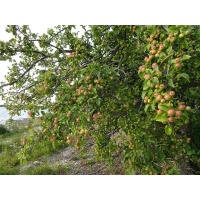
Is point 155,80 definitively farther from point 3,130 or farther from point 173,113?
point 3,130

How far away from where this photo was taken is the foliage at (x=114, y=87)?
3.82ft

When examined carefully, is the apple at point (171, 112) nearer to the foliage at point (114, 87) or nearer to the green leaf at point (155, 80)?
the foliage at point (114, 87)

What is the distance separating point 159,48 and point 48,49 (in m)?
1.78

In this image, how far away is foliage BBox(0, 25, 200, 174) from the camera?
1.16 metres

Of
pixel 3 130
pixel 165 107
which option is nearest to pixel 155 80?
pixel 165 107

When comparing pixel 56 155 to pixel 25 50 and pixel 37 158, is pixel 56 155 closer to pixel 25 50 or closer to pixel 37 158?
pixel 37 158

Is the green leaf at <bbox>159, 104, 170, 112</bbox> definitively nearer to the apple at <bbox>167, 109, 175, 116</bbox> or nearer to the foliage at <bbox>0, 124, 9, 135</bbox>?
the apple at <bbox>167, 109, 175, 116</bbox>

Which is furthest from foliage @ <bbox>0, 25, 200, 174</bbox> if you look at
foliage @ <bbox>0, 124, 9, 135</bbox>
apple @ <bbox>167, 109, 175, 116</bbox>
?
foliage @ <bbox>0, 124, 9, 135</bbox>

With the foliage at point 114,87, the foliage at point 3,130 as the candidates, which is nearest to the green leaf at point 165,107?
the foliage at point 114,87

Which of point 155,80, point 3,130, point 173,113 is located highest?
point 155,80

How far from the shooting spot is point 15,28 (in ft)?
7.87

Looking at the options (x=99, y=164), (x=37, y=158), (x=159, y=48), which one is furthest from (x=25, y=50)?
(x=37, y=158)

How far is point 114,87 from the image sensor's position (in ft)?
5.73

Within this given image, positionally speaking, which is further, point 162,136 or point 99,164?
point 99,164
